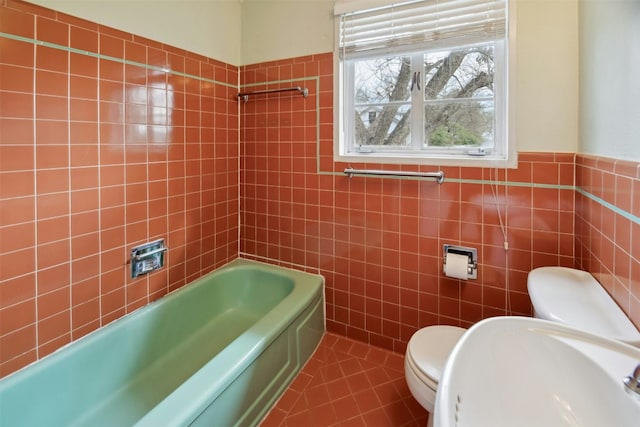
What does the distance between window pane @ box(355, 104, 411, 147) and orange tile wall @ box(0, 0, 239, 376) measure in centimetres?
98

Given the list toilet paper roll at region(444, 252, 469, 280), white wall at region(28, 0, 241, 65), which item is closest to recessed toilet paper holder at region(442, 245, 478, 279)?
toilet paper roll at region(444, 252, 469, 280)

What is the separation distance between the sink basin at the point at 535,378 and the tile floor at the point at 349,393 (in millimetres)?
935

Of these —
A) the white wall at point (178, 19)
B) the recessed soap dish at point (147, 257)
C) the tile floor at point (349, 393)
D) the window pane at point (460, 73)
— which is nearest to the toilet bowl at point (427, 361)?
the tile floor at point (349, 393)

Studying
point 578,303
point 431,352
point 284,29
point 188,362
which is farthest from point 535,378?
point 284,29

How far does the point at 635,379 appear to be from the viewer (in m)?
0.65

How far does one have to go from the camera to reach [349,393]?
1.75m

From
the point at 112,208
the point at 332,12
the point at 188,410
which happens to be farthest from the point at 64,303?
the point at 332,12

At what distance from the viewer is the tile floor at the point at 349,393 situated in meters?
1.58

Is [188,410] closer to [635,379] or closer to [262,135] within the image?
[635,379]

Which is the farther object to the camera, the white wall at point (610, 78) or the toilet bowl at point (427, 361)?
the toilet bowl at point (427, 361)

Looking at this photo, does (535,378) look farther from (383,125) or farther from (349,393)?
(383,125)

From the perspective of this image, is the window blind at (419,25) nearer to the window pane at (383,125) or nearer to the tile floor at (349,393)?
the window pane at (383,125)

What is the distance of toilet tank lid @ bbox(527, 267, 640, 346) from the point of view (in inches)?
38.1

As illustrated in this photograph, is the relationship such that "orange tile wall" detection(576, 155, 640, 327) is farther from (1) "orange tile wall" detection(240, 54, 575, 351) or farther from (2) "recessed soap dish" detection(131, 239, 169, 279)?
(2) "recessed soap dish" detection(131, 239, 169, 279)
